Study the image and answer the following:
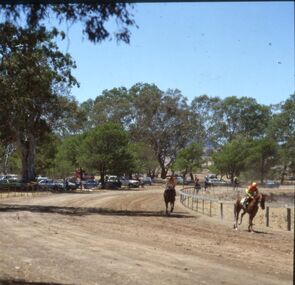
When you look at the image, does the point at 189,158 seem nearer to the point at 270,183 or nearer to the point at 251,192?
the point at 251,192

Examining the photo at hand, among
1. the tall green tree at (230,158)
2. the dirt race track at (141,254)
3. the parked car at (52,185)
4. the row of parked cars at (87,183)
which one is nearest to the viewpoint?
the dirt race track at (141,254)

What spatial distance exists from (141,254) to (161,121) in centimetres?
9669

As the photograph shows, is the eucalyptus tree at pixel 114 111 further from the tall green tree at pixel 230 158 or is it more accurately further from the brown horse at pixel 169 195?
the brown horse at pixel 169 195

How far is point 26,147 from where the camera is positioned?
65.6 m

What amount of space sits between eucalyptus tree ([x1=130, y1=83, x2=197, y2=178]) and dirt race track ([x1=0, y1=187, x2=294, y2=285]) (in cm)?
8606

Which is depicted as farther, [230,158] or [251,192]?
[230,158]

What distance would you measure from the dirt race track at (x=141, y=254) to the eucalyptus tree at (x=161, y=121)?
86059 millimetres

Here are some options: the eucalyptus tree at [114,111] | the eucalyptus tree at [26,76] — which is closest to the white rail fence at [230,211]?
the eucalyptus tree at [26,76]

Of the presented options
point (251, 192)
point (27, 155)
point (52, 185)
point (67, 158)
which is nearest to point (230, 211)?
point (251, 192)

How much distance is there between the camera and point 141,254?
14219 millimetres

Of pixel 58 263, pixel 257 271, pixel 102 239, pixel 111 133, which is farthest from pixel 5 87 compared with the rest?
pixel 111 133

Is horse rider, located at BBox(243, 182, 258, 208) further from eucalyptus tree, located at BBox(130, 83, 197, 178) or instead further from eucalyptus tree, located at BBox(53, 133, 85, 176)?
eucalyptus tree, located at BBox(130, 83, 197, 178)

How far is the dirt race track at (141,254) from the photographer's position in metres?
11.3

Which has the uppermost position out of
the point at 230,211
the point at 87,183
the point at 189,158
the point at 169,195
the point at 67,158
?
the point at 189,158
